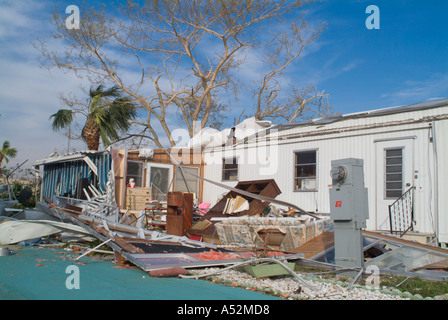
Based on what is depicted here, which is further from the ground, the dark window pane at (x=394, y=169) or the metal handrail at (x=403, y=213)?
the dark window pane at (x=394, y=169)

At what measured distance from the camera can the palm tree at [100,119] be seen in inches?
617

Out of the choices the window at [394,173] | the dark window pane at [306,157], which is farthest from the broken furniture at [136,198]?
the window at [394,173]

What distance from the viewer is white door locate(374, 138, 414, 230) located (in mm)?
9285

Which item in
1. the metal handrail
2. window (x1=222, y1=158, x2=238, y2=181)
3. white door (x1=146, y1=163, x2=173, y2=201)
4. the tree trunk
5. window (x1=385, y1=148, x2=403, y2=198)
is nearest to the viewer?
the metal handrail

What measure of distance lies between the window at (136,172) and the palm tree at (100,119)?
10.1 feet

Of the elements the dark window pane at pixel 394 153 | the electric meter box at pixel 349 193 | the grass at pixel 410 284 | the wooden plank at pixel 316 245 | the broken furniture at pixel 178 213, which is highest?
the dark window pane at pixel 394 153

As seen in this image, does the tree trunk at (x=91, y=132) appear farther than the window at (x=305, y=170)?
Yes

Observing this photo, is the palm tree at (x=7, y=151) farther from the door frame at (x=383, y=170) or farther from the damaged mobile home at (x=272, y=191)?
the door frame at (x=383, y=170)

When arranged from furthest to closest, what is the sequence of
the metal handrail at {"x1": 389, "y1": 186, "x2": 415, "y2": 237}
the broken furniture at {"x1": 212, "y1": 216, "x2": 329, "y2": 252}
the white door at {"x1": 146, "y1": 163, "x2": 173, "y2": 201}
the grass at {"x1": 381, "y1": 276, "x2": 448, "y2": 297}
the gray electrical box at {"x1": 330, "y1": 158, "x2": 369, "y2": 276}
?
the white door at {"x1": 146, "y1": 163, "x2": 173, "y2": 201} → the metal handrail at {"x1": 389, "y1": 186, "x2": 415, "y2": 237} → the broken furniture at {"x1": 212, "y1": 216, "x2": 329, "y2": 252} → the gray electrical box at {"x1": 330, "y1": 158, "x2": 369, "y2": 276} → the grass at {"x1": 381, "y1": 276, "x2": 448, "y2": 297}

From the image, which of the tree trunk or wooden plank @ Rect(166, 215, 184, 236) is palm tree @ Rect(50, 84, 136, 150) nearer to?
the tree trunk

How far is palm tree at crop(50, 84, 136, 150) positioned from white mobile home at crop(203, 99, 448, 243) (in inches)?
242

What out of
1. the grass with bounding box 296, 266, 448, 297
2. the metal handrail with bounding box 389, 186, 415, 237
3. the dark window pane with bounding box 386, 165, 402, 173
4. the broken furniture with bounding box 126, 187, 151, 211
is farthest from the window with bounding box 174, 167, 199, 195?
the grass with bounding box 296, 266, 448, 297

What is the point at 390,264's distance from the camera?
6355mm

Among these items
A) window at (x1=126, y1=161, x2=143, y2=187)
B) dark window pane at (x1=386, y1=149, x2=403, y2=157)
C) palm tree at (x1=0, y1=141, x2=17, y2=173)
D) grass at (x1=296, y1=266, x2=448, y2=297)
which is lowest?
grass at (x1=296, y1=266, x2=448, y2=297)
